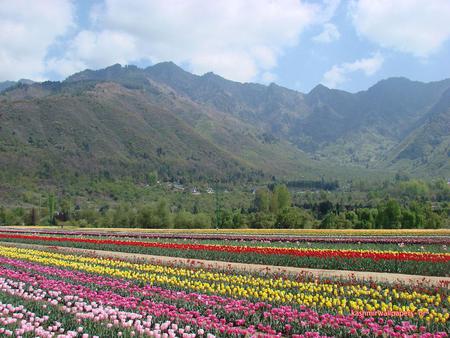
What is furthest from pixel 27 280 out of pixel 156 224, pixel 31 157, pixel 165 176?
pixel 165 176

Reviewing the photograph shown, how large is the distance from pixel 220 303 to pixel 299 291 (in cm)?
251

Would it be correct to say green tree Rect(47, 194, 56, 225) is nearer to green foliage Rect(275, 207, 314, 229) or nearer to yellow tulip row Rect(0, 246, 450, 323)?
green foliage Rect(275, 207, 314, 229)

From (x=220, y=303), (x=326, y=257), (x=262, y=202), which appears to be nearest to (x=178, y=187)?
(x=262, y=202)

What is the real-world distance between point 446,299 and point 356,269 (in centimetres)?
796

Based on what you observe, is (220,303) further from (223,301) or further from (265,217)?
(265,217)

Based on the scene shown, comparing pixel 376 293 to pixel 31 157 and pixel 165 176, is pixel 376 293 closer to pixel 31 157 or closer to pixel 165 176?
pixel 31 157

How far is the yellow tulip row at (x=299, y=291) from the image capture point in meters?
11.1

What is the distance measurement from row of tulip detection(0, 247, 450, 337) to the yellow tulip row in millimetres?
25

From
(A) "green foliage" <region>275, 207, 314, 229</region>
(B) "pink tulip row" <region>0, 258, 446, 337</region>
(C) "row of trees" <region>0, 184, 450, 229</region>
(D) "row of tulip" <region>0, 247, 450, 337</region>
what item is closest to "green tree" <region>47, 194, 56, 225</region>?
(C) "row of trees" <region>0, 184, 450, 229</region>

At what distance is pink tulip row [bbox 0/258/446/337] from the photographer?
9.07 m

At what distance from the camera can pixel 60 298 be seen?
12383mm

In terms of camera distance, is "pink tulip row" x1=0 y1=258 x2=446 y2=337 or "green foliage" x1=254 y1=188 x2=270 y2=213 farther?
"green foliage" x1=254 y1=188 x2=270 y2=213

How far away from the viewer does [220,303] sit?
11961mm

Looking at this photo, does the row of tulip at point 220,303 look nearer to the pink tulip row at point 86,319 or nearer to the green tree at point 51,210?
the pink tulip row at point 86,319
